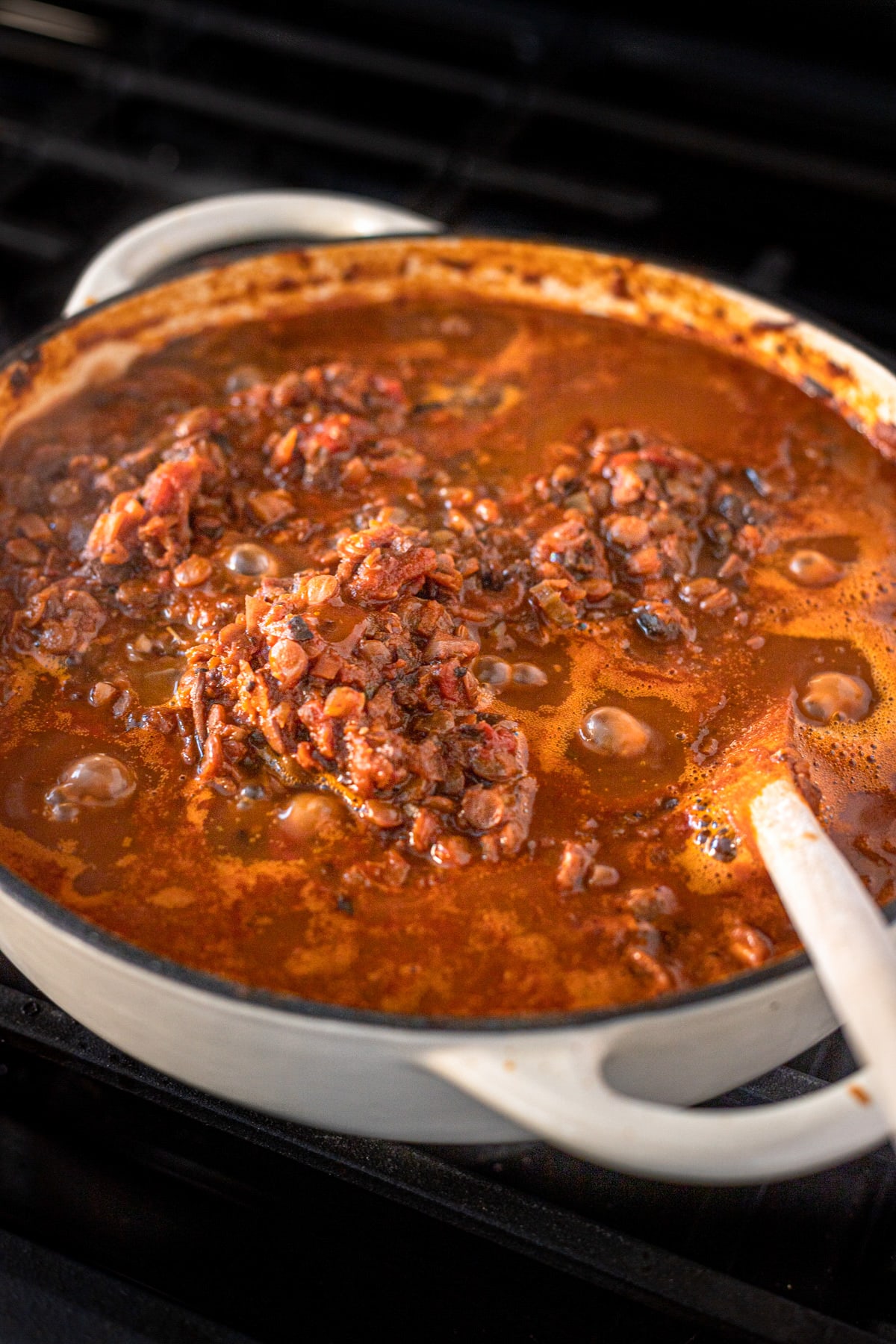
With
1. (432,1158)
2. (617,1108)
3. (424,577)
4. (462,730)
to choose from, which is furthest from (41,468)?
(617,1108)

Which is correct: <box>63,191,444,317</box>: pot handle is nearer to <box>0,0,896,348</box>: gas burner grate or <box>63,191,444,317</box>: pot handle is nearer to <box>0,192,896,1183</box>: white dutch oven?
<box>0,0,896,348</box>: gas burner grate

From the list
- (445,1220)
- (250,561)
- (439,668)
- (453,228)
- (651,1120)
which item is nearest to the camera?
(651,1120)

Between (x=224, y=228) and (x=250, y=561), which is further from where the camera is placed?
(x=224, y=228)

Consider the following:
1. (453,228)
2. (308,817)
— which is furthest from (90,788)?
(453,228)

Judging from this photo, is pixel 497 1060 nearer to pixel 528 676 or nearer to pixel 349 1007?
pixel 349 1007

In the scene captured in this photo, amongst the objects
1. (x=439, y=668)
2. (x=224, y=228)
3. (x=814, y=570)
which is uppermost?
(x=224, y=228)

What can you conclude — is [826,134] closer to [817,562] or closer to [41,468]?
[817,562]

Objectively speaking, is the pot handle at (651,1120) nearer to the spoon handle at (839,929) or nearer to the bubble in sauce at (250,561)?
the spoon handle at (839,929)

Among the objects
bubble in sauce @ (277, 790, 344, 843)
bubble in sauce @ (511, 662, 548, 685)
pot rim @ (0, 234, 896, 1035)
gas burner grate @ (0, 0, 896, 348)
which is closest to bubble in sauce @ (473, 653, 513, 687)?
bubble in sauce @ (511, 662, 548, 685)
